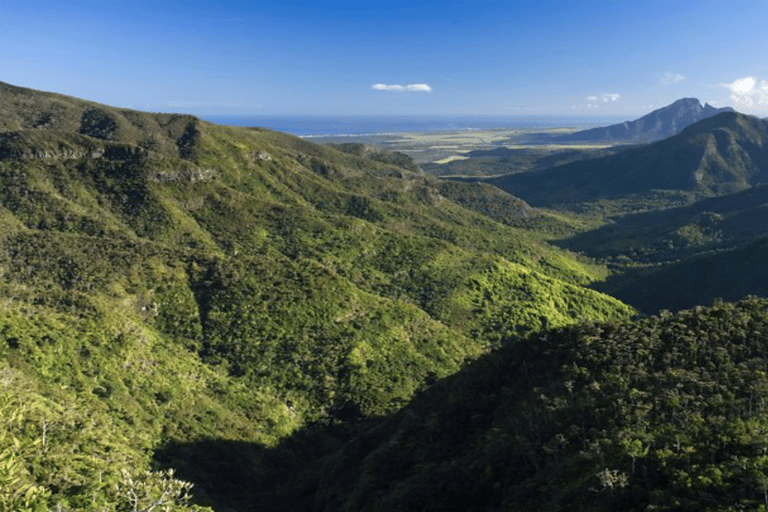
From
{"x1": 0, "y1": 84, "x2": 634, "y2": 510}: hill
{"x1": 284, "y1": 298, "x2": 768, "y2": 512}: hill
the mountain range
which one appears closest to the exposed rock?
{"x1": 0, "y1": 84, "x2": 634, "y2": 510}: hill

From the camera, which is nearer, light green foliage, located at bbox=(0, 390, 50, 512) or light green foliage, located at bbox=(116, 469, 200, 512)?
light green foliage, located at bbox=(0, 390, 50, 512)

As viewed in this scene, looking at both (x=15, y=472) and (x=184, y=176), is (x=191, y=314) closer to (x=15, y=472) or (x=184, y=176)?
(x=15, y=472)

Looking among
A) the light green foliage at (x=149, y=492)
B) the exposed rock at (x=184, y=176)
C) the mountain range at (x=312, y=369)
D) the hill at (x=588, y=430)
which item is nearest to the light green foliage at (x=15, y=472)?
the mountain range at (x=312, y=369)

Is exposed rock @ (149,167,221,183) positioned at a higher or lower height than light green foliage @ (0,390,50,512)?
higher

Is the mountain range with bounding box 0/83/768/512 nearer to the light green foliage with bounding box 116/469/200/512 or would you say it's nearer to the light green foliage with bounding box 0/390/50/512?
the light green foliage with bounding box 0/390/50/512

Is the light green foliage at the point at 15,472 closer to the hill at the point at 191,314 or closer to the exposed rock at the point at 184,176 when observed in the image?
the hill at the point at 191,314

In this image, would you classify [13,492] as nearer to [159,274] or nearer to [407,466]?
[407,466]
